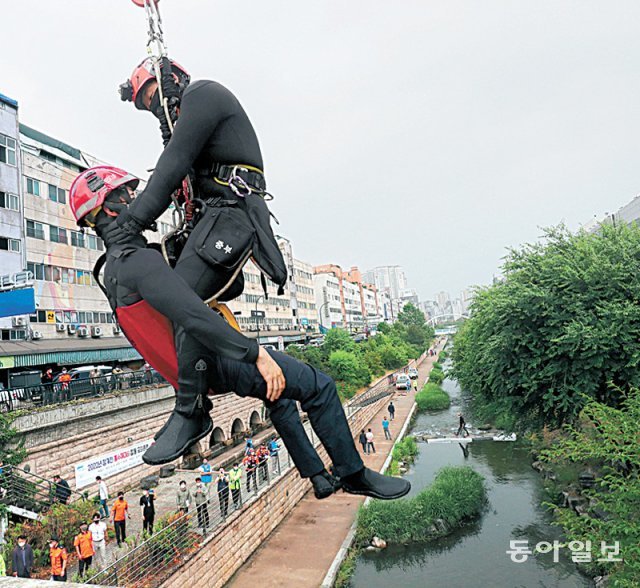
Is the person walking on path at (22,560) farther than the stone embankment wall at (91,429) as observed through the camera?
No

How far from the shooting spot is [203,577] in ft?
40.0

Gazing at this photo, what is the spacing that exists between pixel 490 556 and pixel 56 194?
24583 millimetres

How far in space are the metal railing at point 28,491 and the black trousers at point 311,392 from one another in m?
11.3

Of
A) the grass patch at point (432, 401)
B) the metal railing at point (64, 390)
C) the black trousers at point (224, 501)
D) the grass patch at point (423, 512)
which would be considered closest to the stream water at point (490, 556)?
the grass patch at point (423, 512)

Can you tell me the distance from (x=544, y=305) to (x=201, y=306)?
14.1 meters

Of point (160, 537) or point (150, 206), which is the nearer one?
point (150, 206)

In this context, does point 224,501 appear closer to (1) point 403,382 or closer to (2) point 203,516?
(2) point 203,516

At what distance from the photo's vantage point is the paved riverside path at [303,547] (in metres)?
13.7

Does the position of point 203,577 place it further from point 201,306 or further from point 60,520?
point 201,306

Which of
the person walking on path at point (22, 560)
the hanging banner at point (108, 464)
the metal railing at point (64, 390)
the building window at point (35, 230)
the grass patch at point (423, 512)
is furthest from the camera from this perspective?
the building window at point (35, 230)

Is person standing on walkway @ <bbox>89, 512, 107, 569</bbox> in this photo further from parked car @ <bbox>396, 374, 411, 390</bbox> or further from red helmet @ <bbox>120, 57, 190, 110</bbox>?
parked car @ <bbox>396, 374, 411, 390</bbox>

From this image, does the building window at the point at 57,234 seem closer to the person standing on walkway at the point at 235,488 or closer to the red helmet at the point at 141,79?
the person standing on walkway at the point at 235,488

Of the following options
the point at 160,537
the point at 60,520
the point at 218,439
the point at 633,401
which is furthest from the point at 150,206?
the point at 218,439

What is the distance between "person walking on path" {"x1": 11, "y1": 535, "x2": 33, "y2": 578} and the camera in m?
9.51
